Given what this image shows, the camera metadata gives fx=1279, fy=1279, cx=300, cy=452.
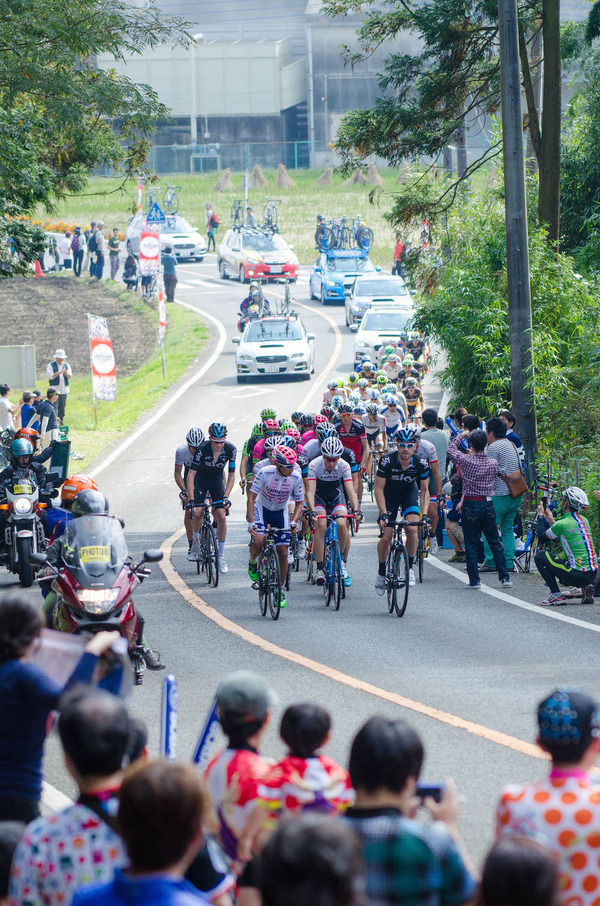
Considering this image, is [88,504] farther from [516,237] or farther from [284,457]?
[516,237]

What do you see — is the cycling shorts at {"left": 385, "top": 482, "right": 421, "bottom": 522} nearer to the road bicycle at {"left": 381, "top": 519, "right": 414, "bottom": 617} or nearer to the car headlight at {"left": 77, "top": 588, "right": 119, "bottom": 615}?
the road bicycle at {"left": 381, "top": 519, "right": 414, "bottom": 617}

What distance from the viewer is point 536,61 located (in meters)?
25.1

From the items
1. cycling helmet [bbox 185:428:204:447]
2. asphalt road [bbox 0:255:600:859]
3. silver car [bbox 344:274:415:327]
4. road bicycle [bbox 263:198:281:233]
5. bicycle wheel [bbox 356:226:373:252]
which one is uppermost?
road bicycle [bbox 263:198:281:233]

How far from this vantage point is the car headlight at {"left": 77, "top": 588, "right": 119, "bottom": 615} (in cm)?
957

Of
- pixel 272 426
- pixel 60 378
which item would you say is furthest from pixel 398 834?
pixel 60 378

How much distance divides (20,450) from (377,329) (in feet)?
70.1

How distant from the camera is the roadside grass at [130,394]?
97.8 ft

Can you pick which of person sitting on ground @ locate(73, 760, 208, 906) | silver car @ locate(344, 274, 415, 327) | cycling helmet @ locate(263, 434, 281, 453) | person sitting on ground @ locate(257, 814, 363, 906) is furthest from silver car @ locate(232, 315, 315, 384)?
person sitting on ground @ locate(257, 814, 363, 906)

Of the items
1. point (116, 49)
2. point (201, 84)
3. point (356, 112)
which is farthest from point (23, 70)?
point (201, 84)

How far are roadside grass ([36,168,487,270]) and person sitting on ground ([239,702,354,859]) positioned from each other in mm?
53578

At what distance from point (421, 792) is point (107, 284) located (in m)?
47.9

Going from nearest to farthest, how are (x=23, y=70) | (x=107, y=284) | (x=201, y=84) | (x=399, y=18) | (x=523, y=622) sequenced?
(x=523, y=622) → (x=23, y=70) → (x=399, y=18) → (x=107, y=284) → (x=201, y=84)

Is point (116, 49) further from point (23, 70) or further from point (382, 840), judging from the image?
point (382, 840)

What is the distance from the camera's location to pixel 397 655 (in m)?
11.5
